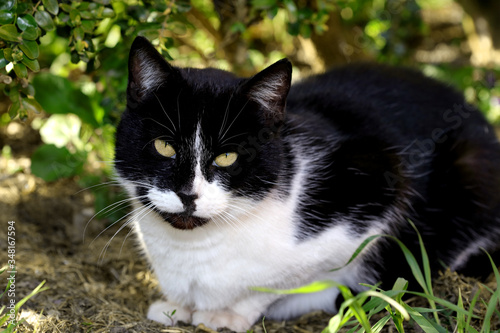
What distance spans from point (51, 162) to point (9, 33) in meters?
1.06

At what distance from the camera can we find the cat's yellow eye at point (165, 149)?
175 centimetres

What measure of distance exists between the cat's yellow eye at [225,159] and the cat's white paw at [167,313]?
68 centimetres

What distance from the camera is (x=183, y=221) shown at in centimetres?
180

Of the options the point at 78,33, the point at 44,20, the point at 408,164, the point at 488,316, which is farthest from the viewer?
the point at 408,164

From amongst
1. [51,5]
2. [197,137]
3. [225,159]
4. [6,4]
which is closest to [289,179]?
[225,159]

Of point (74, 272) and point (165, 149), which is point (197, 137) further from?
point (74, 272)

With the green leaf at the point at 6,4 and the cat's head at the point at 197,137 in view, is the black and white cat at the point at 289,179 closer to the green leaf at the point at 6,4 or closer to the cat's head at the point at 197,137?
the cat's head at the point at 197,137

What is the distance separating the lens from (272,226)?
1.96 meters

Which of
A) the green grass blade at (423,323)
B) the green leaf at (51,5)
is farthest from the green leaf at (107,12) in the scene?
the green grass blade at (423,323)

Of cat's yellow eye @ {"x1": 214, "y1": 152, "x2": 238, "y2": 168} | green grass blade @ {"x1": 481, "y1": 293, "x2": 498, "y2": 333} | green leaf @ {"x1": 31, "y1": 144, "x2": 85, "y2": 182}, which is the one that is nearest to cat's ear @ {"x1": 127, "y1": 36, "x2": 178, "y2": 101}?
cat's yellow eye @ {"x1": 214, "y1": 152, "x2": 238, "y2": 168}

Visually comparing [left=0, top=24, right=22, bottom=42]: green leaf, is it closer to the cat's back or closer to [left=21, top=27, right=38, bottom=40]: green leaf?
[left=21, top=27, right=38, bottom=40]: green leaf

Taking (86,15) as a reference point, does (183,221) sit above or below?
below

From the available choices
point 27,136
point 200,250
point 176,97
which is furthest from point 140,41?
point 27,136

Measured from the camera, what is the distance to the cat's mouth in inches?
70.0
